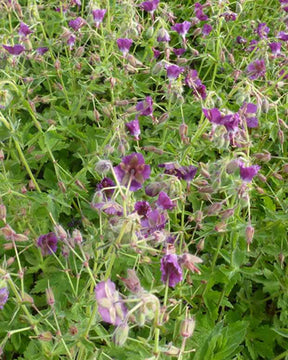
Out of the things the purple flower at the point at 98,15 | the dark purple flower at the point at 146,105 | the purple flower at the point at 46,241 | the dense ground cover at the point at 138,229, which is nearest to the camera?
the dense ground cover at the point at 138,229

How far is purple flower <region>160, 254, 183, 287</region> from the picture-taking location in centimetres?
128

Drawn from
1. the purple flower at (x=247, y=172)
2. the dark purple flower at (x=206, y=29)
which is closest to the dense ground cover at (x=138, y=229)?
the purple flower at (x=247, y=172)

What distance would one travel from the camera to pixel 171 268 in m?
1.30

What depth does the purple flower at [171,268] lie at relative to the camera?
128 centimetres

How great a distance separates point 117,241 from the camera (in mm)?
1191

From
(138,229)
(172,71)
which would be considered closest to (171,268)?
(138,229)

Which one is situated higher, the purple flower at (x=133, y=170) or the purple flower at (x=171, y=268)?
the purple flower at (x=133, y=170)

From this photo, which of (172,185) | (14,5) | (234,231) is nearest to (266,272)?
(234,231)

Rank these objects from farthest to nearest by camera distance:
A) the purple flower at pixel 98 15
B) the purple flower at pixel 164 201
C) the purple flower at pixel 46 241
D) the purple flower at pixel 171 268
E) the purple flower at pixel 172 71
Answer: the purple flower at pixel 98 15 < the purple flower at pixel 172 71 < the purple flower at pixel 46 241 < the purple flower at pixel 164 201 < the purple flower at pixel 171 268

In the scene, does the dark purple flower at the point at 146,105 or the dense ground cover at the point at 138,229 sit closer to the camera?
the dense ground cover at the point at 138,229

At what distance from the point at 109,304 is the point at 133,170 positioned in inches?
17.3

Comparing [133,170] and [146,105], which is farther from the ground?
[133,170]

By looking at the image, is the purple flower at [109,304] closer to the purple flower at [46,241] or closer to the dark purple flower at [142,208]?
the dark purple flower at [142,208]

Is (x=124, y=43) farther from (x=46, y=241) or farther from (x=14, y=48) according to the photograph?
(x=46, y=241)
